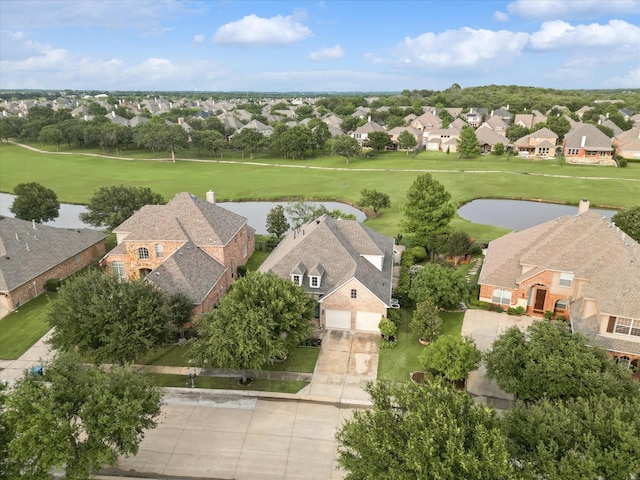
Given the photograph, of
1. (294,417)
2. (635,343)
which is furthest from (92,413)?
(635,343)

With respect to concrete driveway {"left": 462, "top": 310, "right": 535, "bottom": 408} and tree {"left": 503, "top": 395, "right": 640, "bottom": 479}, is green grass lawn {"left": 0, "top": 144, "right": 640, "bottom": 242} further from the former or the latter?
tree {"left": 503, "top": 395, "right": 640, "bottom": 479}

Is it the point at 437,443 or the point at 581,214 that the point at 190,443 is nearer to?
the point at 437,443

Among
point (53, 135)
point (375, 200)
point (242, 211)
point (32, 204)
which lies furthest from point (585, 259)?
point (53, 135)

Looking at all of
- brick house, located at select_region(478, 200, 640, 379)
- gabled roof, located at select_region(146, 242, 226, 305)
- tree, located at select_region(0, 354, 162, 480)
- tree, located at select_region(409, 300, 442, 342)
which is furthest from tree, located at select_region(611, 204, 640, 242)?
tree, located at select_region(0, 354, 162, 480)

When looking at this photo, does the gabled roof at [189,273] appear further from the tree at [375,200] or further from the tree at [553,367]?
the tree at [375,200]

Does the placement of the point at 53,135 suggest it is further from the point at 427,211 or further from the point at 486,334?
the point at 486,334
